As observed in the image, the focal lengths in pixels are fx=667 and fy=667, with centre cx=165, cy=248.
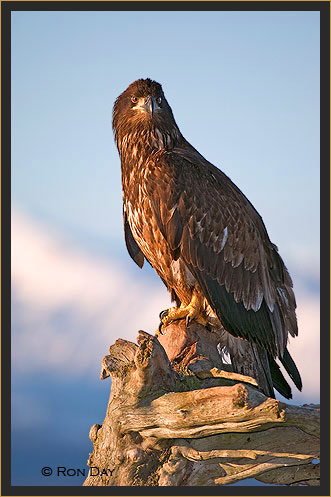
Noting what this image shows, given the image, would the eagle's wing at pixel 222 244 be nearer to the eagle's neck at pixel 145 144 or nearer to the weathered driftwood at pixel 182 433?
the eagle's neck at pixel 145 144

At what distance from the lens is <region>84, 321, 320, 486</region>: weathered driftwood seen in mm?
6043

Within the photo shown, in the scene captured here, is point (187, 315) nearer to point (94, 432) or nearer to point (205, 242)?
point (205, 242)

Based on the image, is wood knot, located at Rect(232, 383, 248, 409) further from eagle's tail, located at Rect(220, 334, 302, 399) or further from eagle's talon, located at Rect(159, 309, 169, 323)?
eagle's talon, located at Rect(159, 309, 169, 323)

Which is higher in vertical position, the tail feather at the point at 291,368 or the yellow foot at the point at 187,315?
the yellow foot at the point at 187,315

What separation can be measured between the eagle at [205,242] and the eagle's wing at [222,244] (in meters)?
0.01

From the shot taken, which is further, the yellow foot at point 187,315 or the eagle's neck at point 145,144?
the eagle's neck at point 145,144

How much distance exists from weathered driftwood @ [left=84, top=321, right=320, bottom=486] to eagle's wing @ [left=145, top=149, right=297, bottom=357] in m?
1.08

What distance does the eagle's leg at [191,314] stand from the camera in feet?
25.2

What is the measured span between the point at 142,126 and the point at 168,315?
2291mm

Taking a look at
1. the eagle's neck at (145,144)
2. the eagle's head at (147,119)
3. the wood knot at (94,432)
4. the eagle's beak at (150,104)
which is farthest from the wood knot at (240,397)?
the eagle's beak at (150,104)

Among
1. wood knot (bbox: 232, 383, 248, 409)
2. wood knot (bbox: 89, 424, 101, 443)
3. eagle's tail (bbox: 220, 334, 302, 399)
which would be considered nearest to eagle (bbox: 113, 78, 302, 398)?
eagle's tail (bbox: 220, 334, 302, 399)

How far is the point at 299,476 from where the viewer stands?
6590mm

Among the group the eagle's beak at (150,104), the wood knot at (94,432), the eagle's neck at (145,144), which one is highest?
the eagle's beak at (150,104)

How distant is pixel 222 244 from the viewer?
7.73 m
